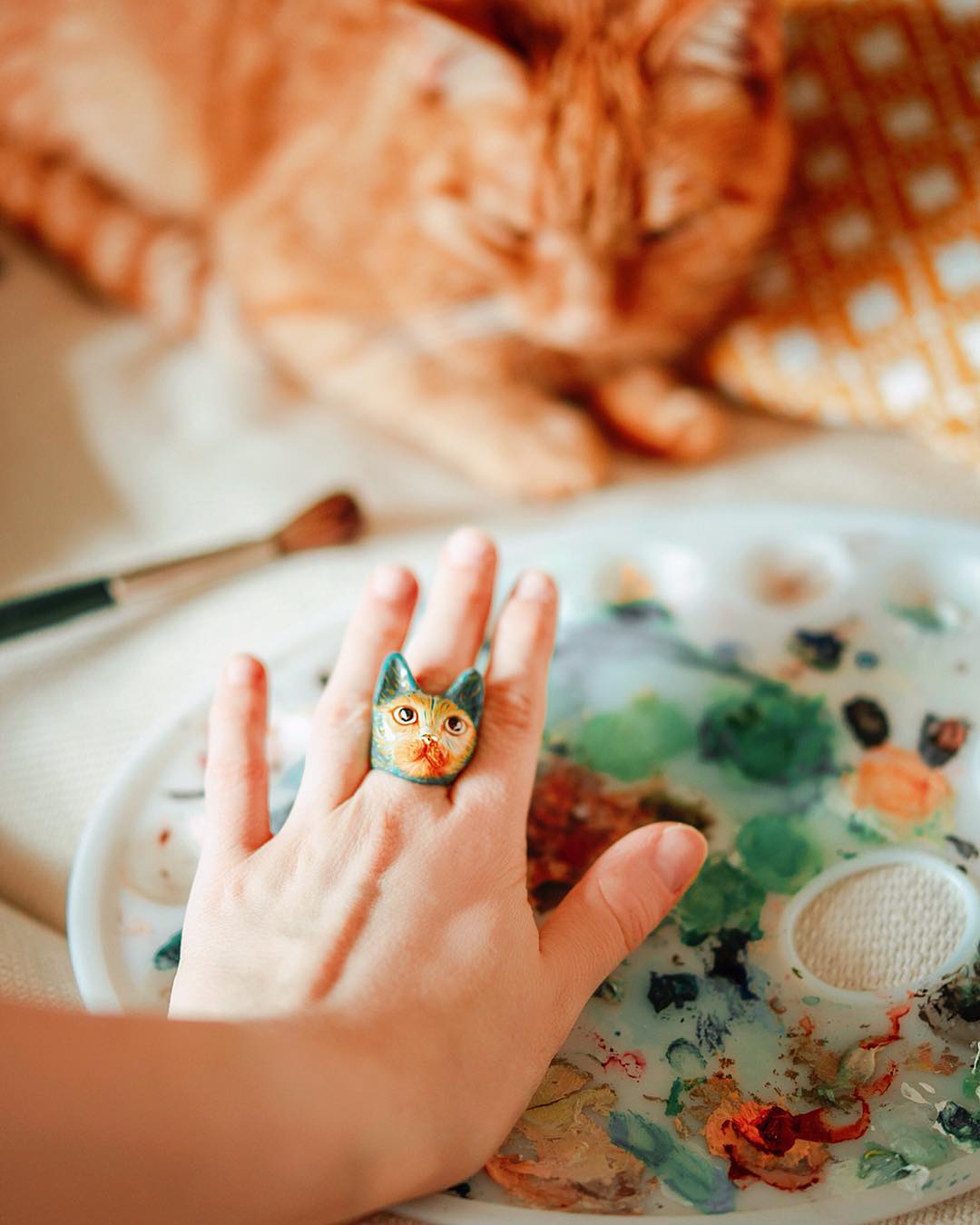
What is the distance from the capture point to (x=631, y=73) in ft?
2.75

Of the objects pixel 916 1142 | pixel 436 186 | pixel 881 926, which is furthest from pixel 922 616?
pixel 436 186

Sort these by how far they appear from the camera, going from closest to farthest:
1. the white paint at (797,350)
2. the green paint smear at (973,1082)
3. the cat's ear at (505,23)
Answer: the green paint smear at (973,1082) → the cat's ear at (505,23) → the white paint at (797,350)

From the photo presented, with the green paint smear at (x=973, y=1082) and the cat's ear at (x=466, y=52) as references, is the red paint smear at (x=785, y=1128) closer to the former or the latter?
the green paint smear at (x=973, y=1082)

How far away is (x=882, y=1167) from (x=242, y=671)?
0.39 meters

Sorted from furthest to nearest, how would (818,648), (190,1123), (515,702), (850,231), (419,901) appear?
(850,231) < (818,648) < (515,702) < (419,901) < (190,1123)

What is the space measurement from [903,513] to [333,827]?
51cm

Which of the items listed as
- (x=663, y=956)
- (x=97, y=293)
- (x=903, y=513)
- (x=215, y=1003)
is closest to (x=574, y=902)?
(x=663, y=956)

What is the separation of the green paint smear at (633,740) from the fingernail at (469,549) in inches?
5.0

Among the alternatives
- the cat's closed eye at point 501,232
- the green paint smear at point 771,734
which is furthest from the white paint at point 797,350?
the green paint smear at point 771,734

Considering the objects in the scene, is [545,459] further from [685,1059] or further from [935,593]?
[685,1059]

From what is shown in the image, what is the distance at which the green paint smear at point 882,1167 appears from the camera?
44 cm

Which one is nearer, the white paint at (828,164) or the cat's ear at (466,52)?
the cat's ear at (466,52)

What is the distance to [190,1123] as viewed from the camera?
1.24 ft

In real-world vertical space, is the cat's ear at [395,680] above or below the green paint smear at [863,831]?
above
